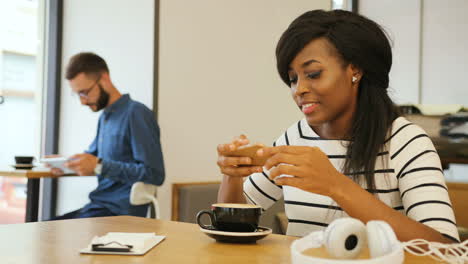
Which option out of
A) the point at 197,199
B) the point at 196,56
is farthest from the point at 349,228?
the point at 196,56

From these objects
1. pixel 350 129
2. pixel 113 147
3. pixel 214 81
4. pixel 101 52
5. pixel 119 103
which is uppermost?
pixel 101 52

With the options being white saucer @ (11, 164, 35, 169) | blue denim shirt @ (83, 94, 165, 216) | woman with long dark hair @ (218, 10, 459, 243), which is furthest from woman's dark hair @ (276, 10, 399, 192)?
white saucer @ (11, 164, 35, 169)

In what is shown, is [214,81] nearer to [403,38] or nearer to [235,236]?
[403,38]

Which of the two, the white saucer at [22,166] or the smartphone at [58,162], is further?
the white saucer at [22,166]

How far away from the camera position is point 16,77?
3.52 m

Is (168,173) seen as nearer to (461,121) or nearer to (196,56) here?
(196,56)

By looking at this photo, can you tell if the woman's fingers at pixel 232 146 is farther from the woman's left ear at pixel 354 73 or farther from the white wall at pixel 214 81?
the white wall at pixel 214 81

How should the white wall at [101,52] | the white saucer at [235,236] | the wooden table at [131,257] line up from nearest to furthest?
the wooden table at [131,257], the white saucer at [235,236], the white wall at [101,52]

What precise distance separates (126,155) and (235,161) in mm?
1662

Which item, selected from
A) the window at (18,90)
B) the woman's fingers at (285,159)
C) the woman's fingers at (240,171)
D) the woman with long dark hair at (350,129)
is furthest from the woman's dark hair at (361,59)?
the window at (18,90)

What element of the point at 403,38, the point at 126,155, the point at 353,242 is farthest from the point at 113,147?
the point at 403,38

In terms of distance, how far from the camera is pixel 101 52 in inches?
140

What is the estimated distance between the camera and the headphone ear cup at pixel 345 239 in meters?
0.73

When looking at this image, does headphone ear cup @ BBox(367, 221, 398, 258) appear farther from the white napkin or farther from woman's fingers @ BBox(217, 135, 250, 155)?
woman's fingers @ BBox(217, 135, 250, 155)
